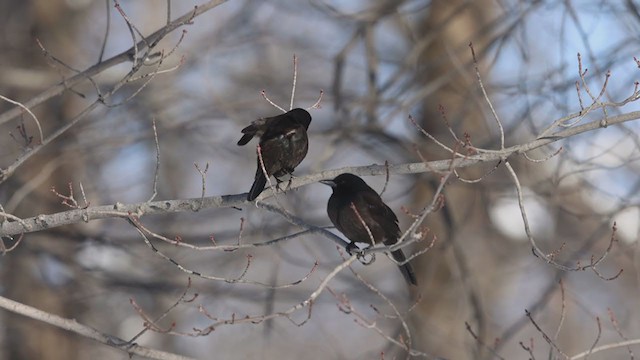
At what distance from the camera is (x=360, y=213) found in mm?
5676

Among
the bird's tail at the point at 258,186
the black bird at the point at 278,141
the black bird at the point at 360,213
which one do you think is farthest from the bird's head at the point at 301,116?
the bird's tail at the point at 258,186

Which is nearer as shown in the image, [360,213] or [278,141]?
[278,141]

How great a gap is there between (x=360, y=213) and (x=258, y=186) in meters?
1.00

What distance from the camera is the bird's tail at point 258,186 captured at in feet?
16.0

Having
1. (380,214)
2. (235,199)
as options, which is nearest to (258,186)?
(235,199)

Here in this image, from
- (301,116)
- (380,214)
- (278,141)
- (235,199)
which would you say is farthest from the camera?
(380,214)

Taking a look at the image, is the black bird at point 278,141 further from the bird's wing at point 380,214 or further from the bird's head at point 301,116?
the bird's wing at point 380,214

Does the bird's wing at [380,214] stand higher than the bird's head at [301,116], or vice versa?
the bird's head at [301,116]

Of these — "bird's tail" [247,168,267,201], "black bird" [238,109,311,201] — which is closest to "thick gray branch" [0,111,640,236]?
"bird's tail" [247,168,267,201]

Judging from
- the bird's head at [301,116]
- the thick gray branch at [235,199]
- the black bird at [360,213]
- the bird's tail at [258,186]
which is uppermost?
the bird's head at [301,116]

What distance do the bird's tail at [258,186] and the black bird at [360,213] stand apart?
75cm

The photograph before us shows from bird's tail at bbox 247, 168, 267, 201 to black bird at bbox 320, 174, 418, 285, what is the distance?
0.75 metres

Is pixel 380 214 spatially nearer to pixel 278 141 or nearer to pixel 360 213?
pixel 360 213

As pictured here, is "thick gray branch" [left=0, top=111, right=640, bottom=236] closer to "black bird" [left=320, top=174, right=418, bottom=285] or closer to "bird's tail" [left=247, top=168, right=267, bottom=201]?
"bird's tail" [left=247, top=168, right=267, bottom=201]
